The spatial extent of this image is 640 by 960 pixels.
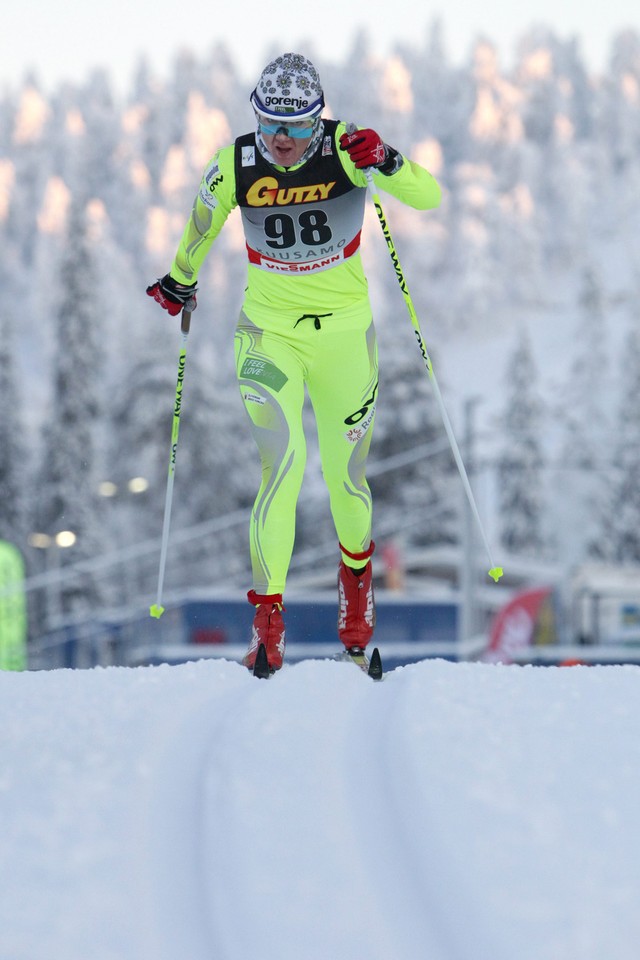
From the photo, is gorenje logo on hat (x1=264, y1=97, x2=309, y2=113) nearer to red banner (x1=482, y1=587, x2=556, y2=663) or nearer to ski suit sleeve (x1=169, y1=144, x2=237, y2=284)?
ski suit sleeve (x1=169, y1=144, x2=237, y2=284)

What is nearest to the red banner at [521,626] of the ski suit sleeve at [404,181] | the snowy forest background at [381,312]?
the ski suit sleeve at [404,181]

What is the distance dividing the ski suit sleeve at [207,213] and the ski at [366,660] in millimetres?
1843

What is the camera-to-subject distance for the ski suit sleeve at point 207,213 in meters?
4.68

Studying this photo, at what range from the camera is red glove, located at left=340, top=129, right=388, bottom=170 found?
4391 mm

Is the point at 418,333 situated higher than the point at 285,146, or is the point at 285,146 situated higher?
the point at 285,146

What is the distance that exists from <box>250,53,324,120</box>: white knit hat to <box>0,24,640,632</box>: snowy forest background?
111 feet

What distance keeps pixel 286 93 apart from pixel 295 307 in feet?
2.87

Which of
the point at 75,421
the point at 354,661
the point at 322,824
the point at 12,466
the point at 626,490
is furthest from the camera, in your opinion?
the point at 626,490

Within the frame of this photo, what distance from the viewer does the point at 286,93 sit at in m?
4.38

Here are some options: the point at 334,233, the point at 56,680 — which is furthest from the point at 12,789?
the point at 334,233

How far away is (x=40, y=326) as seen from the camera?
10694 cm

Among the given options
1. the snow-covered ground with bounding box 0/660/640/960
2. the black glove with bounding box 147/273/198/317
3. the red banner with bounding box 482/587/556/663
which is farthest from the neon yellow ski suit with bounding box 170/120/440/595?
the red banner with bounding box 482/587/556/663

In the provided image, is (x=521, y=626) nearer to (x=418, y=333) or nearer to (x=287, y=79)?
(x=418, y=333)

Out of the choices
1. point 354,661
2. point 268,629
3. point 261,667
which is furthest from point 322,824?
point 354,661
